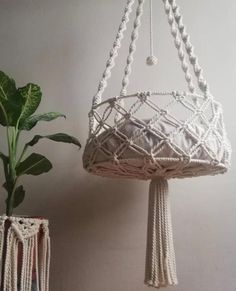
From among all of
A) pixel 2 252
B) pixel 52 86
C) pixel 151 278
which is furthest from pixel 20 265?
pixel 52 86

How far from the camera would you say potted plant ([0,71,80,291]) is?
0.89 metres

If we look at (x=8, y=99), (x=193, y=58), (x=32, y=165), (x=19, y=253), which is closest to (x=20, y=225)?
(x=19, y=253)

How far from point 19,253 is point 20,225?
0.06m

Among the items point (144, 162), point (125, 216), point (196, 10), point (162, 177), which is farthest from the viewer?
point (196, 10)

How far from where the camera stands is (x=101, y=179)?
4.05 ft

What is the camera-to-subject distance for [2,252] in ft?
2.92

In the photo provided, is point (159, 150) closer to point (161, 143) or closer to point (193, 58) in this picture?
point (161, 143)

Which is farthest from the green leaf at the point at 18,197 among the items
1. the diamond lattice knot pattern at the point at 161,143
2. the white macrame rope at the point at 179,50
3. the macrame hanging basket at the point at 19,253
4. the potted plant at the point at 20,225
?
the white macrame rope at the point at 179,50

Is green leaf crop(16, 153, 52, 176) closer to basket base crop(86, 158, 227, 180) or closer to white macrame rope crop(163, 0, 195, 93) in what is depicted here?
basket base crop(86, 158, 227, 180)

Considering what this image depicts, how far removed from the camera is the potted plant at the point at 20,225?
0.89 meters

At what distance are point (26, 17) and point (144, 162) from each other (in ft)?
2.65

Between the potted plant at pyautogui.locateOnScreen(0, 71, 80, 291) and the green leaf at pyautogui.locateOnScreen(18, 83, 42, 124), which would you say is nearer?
the potted plant at pyautogui.locateOnScreen(0, 71, 80, 291)

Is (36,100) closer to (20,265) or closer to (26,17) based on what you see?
(20,265)

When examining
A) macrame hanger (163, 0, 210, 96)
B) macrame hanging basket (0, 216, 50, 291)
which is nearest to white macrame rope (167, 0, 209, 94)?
macrame hanger (163, 0, 210, 96)
